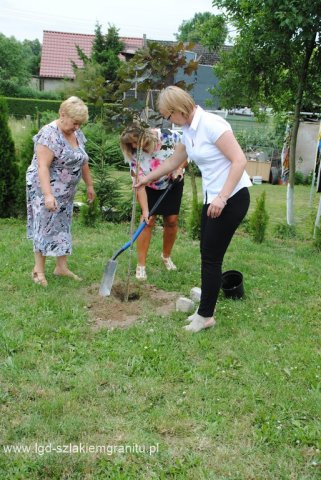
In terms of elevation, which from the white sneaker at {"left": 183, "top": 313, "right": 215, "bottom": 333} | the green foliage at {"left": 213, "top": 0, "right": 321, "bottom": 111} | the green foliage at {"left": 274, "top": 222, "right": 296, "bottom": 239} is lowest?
the green foliage at {"left": 274, "top": 222, "right": 296, "bottom": 239}

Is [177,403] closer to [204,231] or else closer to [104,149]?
[204,231]

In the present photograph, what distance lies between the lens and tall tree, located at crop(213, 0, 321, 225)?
17.8 ft

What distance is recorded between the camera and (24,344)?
3037 millimetres

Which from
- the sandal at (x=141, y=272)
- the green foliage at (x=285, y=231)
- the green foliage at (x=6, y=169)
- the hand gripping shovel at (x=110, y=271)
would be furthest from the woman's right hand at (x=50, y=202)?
the green foliage at (x=285, y=231)

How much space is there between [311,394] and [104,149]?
17.1 feet

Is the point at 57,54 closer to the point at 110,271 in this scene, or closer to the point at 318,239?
the point at 318,239

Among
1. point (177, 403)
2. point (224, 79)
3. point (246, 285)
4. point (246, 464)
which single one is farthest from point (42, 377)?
point (224, 79)

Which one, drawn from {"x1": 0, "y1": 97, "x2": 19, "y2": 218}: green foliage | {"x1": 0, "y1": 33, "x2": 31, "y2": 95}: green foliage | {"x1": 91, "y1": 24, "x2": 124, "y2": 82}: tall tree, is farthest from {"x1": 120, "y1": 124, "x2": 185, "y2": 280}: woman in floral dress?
{"x1": 0, "y1": 33, "x2": 31, "y2": 95}: green foliage

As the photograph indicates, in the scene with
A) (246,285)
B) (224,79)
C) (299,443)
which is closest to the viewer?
(299,443)

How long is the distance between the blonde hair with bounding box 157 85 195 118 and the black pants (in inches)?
24.7

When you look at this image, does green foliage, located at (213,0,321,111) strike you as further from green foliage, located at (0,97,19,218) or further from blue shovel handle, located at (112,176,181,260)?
green foliage, located at (0,97,19,218)

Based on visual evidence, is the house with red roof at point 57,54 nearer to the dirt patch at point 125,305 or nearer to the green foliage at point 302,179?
the green foliage at point 302,179

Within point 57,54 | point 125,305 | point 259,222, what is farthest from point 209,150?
point 57,54

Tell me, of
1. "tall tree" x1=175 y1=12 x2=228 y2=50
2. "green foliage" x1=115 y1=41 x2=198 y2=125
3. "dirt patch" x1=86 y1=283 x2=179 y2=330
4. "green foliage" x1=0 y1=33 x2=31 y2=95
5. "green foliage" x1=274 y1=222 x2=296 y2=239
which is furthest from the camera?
"green foliage" x1=0 y1=33 x2=31 y2=95
